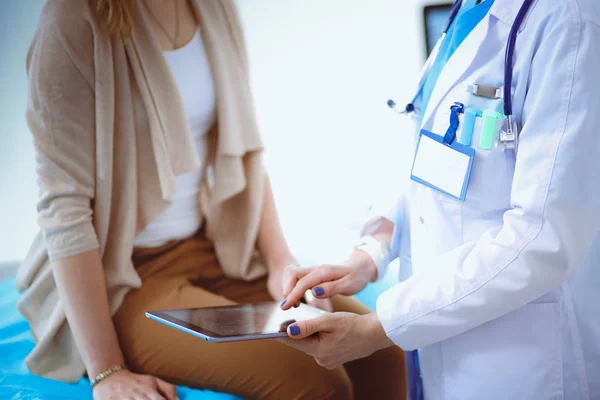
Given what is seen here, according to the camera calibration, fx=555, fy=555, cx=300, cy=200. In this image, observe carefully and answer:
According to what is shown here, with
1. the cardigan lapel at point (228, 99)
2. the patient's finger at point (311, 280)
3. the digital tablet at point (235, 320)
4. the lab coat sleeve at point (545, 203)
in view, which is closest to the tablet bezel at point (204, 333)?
the digital tablet at point (235, 320)

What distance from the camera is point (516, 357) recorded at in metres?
0.87

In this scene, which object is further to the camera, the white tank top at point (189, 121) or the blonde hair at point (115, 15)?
the white tank top at point (189, 121)

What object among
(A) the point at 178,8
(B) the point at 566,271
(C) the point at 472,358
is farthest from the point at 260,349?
(A) the point at 178,8

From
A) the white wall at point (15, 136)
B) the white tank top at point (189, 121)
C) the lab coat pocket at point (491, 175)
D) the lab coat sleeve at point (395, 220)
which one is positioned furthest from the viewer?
the white wall at point (15, 136)

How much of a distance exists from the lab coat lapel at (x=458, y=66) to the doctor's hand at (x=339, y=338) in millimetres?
371

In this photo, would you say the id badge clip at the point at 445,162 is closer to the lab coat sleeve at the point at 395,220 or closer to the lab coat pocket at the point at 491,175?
the lab coat pocket at the point at 491,175

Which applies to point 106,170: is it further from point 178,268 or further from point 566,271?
point 566,271

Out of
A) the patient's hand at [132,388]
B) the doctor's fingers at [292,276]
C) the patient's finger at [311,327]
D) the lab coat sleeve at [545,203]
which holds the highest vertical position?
the lab coat sleeve at [545,203]

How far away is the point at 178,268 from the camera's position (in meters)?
1.30

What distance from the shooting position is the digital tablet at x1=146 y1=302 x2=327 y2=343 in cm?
83

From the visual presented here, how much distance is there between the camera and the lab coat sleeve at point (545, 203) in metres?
0.76

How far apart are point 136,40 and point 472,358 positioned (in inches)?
35.0

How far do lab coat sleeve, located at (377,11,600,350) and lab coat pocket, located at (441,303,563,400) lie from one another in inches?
1.5

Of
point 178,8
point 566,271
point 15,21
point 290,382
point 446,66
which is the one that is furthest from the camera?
point 15,21
